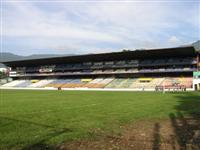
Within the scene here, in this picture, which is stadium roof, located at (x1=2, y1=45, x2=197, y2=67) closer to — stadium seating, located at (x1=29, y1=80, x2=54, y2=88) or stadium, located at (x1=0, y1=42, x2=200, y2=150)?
stadium, located at (x1=0, y1=42, x2=200, y2=150)

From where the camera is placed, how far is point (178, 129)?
1226cm

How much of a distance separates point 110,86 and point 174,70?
59.1 ft

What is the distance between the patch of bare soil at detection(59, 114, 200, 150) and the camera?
898 cm

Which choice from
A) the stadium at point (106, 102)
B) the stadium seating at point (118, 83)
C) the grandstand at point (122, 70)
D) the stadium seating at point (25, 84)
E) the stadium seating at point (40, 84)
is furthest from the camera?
the stadium seating at point (25, 84)

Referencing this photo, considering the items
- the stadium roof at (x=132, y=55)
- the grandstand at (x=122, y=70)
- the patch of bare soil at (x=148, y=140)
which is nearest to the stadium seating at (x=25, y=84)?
the grandstand at (x=122, y=70)

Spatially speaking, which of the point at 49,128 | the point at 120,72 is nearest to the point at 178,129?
the point at 49,128

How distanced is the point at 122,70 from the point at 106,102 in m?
65.6

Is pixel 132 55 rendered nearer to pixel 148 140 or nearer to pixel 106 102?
pixel 106 102

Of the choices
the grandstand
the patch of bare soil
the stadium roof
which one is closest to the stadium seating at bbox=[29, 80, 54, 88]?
the grandstand

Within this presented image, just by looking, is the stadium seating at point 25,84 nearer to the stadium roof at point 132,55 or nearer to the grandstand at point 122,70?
the grandstand at point 122,70

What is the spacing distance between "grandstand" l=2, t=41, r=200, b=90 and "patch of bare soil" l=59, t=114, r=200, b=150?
55.0 m

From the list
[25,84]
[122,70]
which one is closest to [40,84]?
[25,84]

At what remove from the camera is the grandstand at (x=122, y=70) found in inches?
3241

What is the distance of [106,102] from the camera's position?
2978 centimetres
